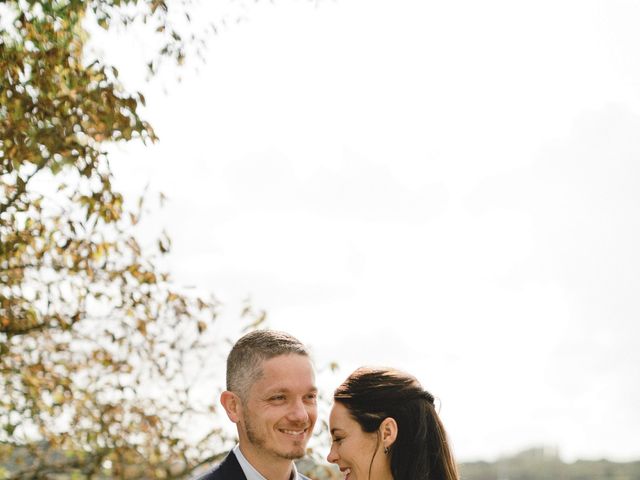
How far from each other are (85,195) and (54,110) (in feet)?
2.16

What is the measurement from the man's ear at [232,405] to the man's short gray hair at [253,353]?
3 centimetres

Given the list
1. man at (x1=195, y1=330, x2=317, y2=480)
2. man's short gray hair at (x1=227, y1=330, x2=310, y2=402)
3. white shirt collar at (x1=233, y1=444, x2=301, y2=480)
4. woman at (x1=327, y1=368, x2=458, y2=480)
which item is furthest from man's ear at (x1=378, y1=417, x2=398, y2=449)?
white shirt collar at (x1=233, y1=444, x2=301, y2=480)

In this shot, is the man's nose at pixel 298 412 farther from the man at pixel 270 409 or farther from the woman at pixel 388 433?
the woman at pixel 388 433

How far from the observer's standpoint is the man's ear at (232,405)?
17.8ft

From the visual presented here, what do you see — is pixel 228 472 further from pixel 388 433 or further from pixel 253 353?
pixel 388 433

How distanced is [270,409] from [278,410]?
4 centimetres

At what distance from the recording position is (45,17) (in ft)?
21.7

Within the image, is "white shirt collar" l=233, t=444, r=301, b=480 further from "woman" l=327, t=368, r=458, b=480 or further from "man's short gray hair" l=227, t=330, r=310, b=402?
"woman" l=327, t=368, r=458, b=480

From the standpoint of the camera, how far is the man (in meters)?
5.29

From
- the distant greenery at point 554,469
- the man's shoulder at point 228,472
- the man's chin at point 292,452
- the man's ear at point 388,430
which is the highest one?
the distant greenery at point 554,469

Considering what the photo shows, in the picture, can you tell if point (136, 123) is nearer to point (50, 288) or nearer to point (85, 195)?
point (85, 195)

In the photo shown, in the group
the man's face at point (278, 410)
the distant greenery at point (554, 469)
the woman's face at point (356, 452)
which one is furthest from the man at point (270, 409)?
the distant greenery at point (554, 469)

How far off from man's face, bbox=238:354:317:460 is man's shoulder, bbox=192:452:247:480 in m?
0.11

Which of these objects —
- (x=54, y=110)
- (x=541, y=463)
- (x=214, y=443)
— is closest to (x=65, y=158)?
(x=54, y=110)
